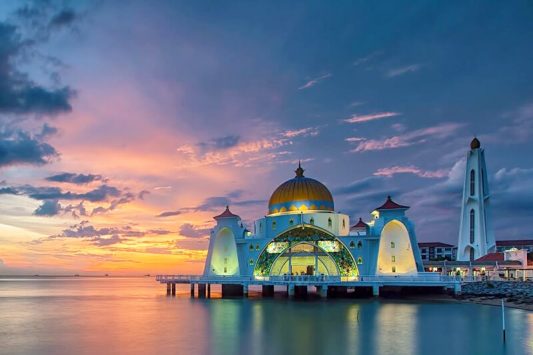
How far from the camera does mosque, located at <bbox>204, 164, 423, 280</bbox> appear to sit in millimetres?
45938

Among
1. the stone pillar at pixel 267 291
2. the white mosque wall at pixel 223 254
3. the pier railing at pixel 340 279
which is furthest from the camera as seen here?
the white mosque wall at pixel 223 254

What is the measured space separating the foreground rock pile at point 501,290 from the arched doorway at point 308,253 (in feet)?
33.3

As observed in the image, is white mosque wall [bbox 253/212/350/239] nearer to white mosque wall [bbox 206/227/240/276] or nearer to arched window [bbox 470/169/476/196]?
white mosque wall [bbox 206/227/240/276]

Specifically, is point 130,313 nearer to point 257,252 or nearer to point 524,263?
point 257,252

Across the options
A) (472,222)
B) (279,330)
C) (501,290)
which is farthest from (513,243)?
(279,330)

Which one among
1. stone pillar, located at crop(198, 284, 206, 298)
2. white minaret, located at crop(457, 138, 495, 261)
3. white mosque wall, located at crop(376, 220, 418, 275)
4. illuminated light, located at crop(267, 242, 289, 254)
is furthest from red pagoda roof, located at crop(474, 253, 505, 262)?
stone pillar, located at crop(198, 284, 206, 298)

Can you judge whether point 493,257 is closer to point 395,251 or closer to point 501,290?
point 501,290

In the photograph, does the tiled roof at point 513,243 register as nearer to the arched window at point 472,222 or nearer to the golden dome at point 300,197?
the arched window at point 472,222

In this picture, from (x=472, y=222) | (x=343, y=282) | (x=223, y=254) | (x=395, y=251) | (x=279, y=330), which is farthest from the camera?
(x=472, y=222)

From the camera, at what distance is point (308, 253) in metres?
48.6

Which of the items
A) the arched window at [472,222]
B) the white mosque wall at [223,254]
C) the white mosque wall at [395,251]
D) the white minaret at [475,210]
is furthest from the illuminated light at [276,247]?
the arched window at [472,222]

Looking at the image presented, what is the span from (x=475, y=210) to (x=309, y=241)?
80.3ft

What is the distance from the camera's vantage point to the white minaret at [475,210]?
6044 cm

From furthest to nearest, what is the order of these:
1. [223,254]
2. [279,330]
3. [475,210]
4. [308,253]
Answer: [475,210] → [223,254] → [308,253] → [279,330]
